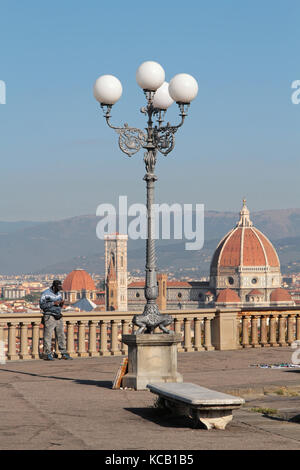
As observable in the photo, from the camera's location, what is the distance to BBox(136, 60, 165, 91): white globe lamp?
13.3 metres

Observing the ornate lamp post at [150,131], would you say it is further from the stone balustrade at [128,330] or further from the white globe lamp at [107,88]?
the stone balustrade at [128,330]

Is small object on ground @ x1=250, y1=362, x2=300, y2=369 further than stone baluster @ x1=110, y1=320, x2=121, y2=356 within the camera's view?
No

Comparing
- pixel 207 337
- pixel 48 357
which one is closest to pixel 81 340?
pixel 48 357

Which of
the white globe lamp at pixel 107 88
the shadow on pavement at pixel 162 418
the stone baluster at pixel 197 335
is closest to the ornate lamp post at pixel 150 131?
the white globe lamp at pixel 107 88

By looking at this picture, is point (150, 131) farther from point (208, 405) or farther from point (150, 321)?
point (208, 405)

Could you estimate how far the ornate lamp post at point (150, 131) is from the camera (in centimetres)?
1333

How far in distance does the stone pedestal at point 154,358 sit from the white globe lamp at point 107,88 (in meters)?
3.46

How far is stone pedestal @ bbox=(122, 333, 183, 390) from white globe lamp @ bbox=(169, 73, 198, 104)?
3388 millimetres

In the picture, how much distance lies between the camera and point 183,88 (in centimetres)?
1337

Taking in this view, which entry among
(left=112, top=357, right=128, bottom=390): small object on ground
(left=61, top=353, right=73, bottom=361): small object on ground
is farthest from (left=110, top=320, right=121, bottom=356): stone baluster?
(left=112, top=357, right=128, bottom=390): small object on ground

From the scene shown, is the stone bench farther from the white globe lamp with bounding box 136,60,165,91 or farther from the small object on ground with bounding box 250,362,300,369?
the small object on ground with bounding box 250,362,300,369

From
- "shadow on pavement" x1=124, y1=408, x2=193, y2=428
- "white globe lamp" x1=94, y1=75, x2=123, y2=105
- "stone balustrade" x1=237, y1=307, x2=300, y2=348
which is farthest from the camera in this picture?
"stone balustrade" x1=237, y1=307, x2=300, y2=348

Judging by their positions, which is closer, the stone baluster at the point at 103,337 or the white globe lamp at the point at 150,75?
the white globe lamp at the point at 150,75
